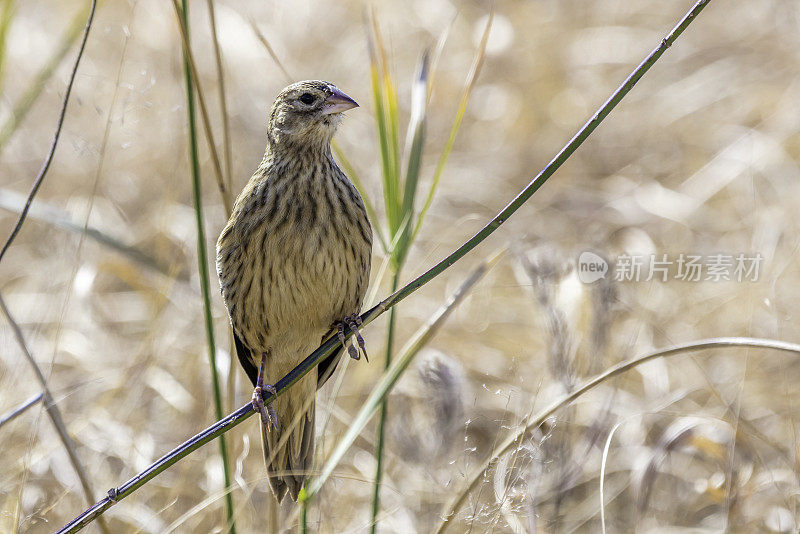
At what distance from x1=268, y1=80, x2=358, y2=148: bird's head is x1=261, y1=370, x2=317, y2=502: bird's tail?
29.3 inches

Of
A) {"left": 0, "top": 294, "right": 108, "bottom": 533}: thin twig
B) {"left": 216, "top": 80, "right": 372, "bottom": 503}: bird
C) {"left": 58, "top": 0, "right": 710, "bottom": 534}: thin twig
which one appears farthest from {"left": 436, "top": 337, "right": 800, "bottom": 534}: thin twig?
{"left": 0, "top": 294, "right": 108, "bottom": 533}: thin twig

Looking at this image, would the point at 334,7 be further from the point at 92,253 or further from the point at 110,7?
the point at 92,253

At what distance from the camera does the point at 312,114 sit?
10.6ft

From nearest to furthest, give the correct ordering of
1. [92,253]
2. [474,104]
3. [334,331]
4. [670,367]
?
[334,331] < [670,367] < [92,253] < [474,104]

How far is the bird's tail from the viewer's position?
117 inches

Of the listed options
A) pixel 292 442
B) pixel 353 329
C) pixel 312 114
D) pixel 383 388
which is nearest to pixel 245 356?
pixel 292 442

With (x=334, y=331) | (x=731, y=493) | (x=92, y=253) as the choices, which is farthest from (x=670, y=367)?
(x=92, y=253)

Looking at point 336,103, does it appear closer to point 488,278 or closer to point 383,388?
point 383,388

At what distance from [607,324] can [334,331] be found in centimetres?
107

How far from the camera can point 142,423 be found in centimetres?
482

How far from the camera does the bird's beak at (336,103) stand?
125 inches

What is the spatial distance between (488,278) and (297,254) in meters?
2.93

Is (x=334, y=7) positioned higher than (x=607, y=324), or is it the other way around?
(x=334, y=7)

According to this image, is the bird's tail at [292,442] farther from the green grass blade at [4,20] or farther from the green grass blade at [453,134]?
the green grass blade at [4,20]
